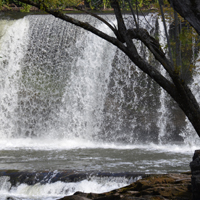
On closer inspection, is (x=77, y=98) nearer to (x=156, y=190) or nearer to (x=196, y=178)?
(x=156, y=190)

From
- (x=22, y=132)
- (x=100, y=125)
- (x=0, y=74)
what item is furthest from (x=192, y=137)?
(x=0, y=74)

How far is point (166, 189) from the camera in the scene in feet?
16.3

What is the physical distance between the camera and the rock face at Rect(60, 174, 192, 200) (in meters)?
A: 4.83

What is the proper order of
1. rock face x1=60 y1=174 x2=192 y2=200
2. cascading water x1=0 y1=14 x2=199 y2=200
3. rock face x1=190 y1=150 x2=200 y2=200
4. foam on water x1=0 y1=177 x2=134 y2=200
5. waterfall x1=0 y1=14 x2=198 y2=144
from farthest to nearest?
waterfall x1=0 y1=14 x2=198 y2=144, cascading water x1=0 y1=14 x2=199 y2=200, foam on water x1=0 y1=177 x2=134 y2=200, rock face x1=60 y1=174 x2=192 y2=200, rock face x1=190 y1=150 x2=200 y2=200

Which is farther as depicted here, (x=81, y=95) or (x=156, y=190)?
(x=81, y=95)

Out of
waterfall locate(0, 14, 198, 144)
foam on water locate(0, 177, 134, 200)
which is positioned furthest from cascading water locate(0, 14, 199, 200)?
foam on water locate(0, 177, 134, 200)

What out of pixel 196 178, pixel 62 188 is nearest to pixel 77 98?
pixel 62 188

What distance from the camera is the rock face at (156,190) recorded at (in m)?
4.83

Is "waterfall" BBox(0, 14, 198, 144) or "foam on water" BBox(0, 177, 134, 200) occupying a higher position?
"waterfall" BBox(0, 14, 198, 144)

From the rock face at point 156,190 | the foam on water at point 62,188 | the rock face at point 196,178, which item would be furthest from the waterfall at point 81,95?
the rock face at point 196,178

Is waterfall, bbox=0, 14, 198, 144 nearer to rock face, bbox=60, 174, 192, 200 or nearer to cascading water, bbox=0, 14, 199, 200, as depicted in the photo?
cascading water, bbox=0, 14, 199, 200

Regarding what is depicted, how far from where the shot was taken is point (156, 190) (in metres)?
5.03

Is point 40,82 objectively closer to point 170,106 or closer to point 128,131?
point 128,131

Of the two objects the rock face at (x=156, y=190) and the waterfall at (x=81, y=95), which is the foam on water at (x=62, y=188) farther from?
the waterfall at (x=81, y=95)
